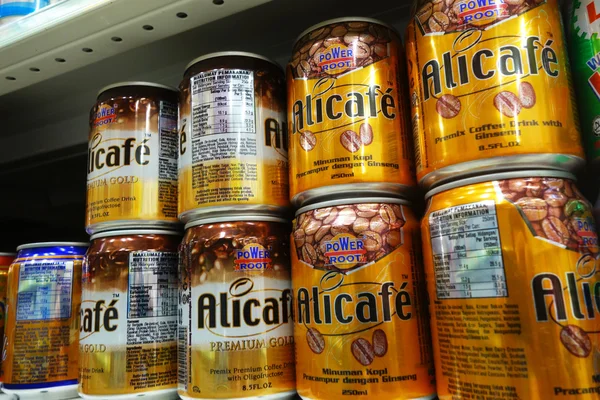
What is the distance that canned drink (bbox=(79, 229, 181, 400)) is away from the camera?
90 centimetres

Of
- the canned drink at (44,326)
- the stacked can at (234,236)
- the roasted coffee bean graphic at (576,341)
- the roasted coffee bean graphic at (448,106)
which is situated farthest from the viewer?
the canned drink at (44,326)

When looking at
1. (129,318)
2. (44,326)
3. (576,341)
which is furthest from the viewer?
(44,326)

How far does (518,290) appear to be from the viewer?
614 millimetres

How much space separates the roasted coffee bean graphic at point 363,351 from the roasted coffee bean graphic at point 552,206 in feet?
0.88

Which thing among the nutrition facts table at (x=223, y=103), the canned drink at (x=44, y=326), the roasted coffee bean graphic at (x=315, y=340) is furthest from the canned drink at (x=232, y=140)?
the canned drink at (x=44, y=326)

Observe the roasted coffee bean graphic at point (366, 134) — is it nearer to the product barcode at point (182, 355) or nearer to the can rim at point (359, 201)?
the can rim at point (359, 201)

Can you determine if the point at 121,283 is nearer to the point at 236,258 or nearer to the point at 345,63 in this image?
the point at 236,258

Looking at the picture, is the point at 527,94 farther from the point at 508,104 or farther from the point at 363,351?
the point at 363,351

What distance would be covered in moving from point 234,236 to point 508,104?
46 centimetres

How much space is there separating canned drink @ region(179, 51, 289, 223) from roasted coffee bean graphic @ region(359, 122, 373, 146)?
0.60 ft

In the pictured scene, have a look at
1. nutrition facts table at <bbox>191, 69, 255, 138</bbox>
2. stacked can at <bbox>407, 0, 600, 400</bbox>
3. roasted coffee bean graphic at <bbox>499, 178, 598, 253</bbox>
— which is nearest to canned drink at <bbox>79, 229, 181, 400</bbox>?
nutrition facts table at <bbox>191, 69, 255, 138</bbox>

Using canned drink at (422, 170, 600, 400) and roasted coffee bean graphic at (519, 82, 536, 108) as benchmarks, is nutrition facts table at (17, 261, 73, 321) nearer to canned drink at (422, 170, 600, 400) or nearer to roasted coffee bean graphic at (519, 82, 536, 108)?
canned drink at (422, 170, 600, 400)

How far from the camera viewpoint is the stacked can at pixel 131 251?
910mm

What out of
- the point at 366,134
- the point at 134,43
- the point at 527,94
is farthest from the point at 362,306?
the point at 134,43
